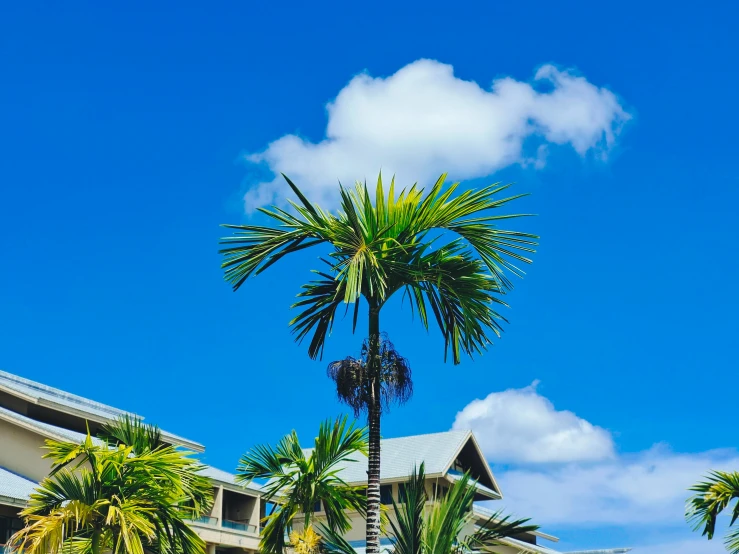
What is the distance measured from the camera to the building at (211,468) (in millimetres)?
40438

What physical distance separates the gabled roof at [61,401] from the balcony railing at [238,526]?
3.99 metres

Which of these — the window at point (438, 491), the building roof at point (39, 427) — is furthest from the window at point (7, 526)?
the window at point (438, 491)

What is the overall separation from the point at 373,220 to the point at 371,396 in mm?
3374

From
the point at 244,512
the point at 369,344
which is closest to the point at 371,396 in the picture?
the point at 369,344

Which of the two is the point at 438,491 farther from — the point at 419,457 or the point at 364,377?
the point at 364,377

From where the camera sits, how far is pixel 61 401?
4441 cm

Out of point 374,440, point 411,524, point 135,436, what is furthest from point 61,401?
point 411,524

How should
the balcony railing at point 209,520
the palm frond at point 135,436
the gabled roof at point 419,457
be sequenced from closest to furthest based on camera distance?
1. the palm frond at point 135,436
2. the balcony railing at point 209,520
3. the gabled roof at point 419,457

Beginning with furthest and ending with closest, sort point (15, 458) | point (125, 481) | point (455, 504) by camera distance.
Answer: point (15, 458)
point (125, 481)
point (455, 504)

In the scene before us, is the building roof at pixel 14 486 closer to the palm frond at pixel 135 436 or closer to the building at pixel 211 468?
the building at pixel 211 468

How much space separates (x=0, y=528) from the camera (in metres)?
35.5

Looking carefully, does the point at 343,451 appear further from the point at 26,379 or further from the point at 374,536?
the point at 26,379

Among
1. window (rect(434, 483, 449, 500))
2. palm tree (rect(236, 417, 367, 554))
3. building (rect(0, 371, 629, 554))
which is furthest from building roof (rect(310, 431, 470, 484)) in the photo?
palm tree (rect(236, 417, 367, 554))

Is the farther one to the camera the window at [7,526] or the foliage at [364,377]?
the window at [7,526]
